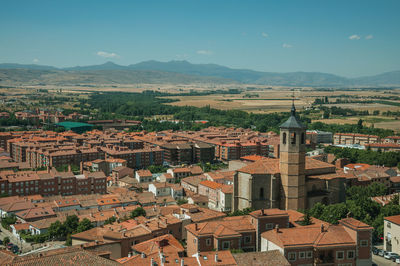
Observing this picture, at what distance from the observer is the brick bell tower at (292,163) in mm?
37125

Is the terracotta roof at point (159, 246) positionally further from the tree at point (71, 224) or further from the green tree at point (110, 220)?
the tree at point (71, 224)

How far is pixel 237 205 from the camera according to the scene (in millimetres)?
39719

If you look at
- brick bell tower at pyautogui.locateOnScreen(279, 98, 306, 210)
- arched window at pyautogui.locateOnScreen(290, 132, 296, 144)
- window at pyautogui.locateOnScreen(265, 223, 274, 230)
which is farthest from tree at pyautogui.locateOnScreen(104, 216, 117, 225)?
arched window at pyautogui.locateOnScreen(290, 132, 296, 144)

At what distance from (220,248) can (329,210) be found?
13486 millimetres

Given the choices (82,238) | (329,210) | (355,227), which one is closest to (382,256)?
(329,210)

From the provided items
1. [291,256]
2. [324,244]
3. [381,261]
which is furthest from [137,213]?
[381,261]

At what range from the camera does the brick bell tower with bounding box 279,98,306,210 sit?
37.1m

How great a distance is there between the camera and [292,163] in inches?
1484

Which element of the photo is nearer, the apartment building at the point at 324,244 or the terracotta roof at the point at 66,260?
the terracotta roof at the point at 66,260

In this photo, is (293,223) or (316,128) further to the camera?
(316,128)

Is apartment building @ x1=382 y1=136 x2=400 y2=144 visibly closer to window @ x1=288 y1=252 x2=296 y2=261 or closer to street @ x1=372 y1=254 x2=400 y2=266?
street @ x1=372 y1=254 x2=400 y2=266

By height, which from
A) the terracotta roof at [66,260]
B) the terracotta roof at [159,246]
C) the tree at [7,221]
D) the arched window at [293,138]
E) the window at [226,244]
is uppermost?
the arched window at [293,138]

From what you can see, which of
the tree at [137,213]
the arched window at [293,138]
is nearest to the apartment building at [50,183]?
the tree at [137,213]

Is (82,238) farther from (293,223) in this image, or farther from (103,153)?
(103,153)
